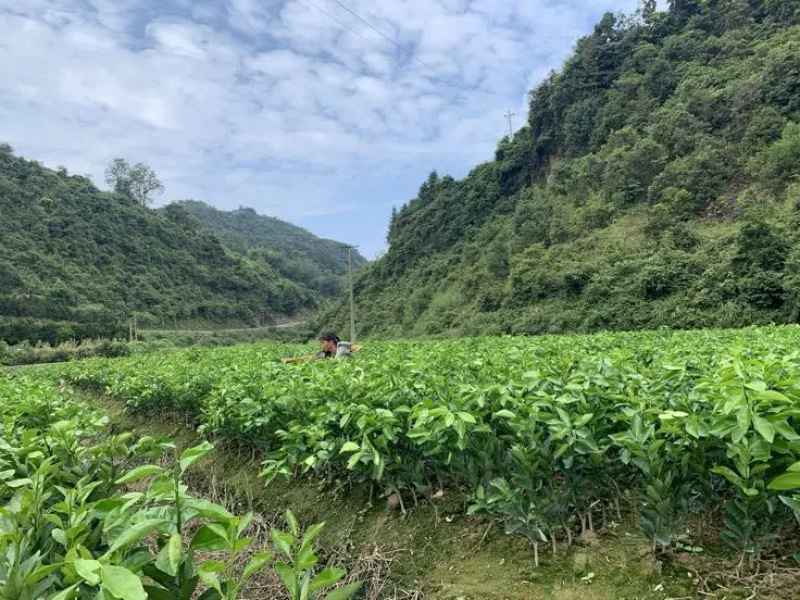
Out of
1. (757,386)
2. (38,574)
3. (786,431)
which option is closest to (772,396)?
(757,386)

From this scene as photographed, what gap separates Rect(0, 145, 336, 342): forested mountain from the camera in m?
45.0

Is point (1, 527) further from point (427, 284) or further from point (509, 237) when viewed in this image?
point (427, 284)

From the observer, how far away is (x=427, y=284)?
44219mm

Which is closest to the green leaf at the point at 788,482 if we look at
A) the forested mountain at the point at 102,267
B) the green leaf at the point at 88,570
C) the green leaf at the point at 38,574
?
the green leaf at the point at 88,570

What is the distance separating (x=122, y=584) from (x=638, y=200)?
33.9 m

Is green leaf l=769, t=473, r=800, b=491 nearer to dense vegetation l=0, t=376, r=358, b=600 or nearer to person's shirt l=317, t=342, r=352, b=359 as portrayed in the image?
dense vegetation l=0, t=376, r=358, b=600

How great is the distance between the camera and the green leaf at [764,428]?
1.64 m

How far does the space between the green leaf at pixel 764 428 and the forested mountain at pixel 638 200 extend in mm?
18906

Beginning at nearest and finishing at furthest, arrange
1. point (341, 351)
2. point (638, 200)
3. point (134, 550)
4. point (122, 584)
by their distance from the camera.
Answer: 1. point (122, 584)
2. point (134, 550)
3. point (341, 351)
4. point (638, 200)

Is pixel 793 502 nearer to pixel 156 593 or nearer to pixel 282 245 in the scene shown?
pixel 156 593

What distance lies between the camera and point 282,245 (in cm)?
10638

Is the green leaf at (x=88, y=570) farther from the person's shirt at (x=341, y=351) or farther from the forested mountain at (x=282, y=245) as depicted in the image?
the forested mountain at (x=282, y=245)

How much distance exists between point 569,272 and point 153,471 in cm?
2788

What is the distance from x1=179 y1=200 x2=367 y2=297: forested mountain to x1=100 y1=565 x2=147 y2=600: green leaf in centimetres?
8742
